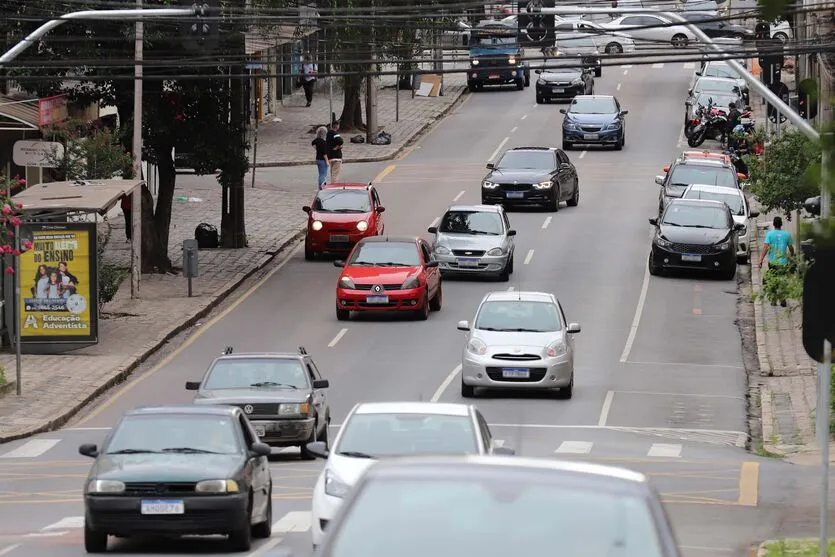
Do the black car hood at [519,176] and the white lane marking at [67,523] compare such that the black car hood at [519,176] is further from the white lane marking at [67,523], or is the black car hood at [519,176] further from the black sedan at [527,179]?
the white lane marking at [67,523]

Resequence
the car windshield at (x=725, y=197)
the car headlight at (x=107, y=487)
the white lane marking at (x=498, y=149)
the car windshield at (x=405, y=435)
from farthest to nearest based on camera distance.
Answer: the white lane marking at (x=498, y=149)
the car windshield at (x=725, y=197)
the car headlight at (x=107, y=487)
the car windshield at (x=405, y=435)

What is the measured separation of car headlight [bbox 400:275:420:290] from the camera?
35.3m

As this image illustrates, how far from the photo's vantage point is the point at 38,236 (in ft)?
105

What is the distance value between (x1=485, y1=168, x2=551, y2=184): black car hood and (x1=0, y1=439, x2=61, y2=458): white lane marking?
78.6ft

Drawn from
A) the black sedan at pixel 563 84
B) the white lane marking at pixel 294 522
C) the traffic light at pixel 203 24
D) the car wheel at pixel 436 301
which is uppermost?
the traffic light at pixel 203 24

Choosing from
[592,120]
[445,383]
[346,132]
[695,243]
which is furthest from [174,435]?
[346,132]

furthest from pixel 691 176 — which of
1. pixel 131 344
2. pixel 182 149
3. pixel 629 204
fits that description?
pixel 131 344

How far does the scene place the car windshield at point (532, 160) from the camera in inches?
1898

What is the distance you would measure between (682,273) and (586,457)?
61.1ft

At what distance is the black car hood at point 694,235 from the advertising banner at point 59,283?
14.4 meters

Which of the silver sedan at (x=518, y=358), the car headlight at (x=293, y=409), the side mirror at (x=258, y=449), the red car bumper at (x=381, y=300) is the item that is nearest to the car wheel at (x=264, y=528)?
the side mirror at (x=258, y=449)

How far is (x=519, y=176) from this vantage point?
48000 mm

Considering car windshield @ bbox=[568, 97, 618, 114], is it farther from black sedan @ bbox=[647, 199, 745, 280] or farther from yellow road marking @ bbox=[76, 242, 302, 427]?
black sedan @ bbox=[647, 199, 745, 280]

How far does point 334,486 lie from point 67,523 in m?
4.86
